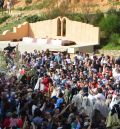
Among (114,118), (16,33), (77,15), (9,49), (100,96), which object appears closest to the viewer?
(114,118)

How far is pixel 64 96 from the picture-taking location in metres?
20.0

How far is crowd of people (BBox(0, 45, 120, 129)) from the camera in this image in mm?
17172

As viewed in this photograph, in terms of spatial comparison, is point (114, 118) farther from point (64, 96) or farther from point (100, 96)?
point (64, 96)

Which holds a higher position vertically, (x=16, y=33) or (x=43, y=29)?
(x=43, y=29)

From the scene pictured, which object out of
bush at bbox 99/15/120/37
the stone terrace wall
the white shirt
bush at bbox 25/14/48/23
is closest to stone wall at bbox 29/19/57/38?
the stone terrace wall

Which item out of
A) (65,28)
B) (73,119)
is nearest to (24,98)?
(73,119)

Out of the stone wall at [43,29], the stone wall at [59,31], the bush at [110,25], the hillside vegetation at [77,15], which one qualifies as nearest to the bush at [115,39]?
the hillside vegetation at [77,15]

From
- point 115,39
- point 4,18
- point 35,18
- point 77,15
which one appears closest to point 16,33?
point 35,18

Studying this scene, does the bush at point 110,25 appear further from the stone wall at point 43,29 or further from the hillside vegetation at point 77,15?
the stone wall at point 43,29

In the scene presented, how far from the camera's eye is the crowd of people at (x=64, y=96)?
17.2 m

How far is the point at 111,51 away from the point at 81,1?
53.3 ft

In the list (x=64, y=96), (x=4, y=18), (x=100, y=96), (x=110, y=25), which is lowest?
(x=64, y=96)

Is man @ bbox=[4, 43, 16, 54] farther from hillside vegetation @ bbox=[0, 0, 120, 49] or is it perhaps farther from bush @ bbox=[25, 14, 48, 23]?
bush @ bbox=[25, 14, 48, 23]

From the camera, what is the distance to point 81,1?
157 ft
